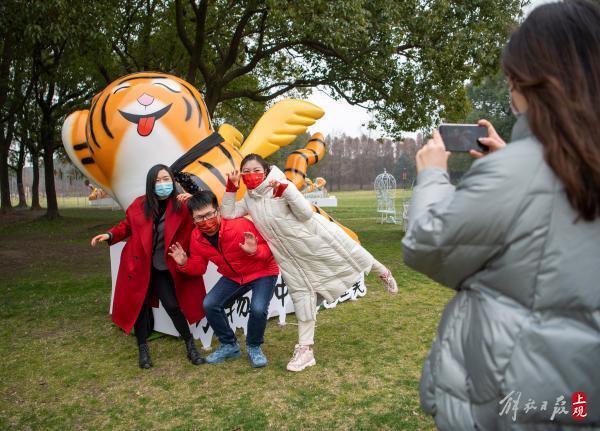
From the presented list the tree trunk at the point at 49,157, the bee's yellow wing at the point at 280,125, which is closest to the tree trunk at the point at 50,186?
the tree trunk at the point at 49,157

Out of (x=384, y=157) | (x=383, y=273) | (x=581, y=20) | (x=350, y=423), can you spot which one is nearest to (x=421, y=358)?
(x=383, y=273)

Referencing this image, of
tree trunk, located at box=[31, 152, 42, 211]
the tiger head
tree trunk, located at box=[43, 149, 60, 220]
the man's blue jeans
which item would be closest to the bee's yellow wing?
the tiger head

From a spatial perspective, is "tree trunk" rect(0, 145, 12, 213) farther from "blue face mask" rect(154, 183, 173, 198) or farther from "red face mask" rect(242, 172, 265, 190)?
"red face mask" rect(242, 172, 265, 190)

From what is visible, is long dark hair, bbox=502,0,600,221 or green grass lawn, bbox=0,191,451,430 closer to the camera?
long dark hair, bbox=502,0,600,221

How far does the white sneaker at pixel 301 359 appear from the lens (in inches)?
161

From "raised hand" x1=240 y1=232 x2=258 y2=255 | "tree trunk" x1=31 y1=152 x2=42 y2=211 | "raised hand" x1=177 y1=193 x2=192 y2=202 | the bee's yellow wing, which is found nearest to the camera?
"raised hand" x1=240 y1=232 x2=258 y2=255

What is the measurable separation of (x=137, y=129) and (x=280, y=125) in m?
1.54

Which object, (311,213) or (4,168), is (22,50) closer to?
(311,213)

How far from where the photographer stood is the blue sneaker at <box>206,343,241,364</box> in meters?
4.38

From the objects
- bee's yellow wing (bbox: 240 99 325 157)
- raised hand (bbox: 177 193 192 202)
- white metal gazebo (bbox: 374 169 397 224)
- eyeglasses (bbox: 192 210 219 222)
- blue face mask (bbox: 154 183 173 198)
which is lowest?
white metal gazebo (bbox: 374 169 397 224)

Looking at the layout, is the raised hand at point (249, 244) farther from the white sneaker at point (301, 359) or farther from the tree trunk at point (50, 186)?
the tree trunk at point (50, 186)

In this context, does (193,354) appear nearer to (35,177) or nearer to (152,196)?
(152,196)

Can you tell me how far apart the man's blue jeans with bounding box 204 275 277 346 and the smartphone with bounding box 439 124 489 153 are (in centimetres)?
271

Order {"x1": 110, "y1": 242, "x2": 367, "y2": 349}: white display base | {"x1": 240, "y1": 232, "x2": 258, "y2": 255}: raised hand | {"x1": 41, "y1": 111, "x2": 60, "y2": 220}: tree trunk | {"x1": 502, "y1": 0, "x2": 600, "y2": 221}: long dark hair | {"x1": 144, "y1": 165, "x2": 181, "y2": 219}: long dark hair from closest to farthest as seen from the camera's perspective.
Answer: {"x1": 502, "y1": 0, "x2": 600, "y2": 221}: long dark hair
{"x1": 240, "y1": 232, "x2": 258, "y2": 255}: raised hand
{"x1": 144, "y1": 165, "x2": 181, "y2": 219}: long dark hair
{"x1": 110, "y1": 242, "x2": 367, "y2": 349}: white display base
{"x1": 41, "y1": 111, "x2": 60, "y2": 220}: tree trunk
